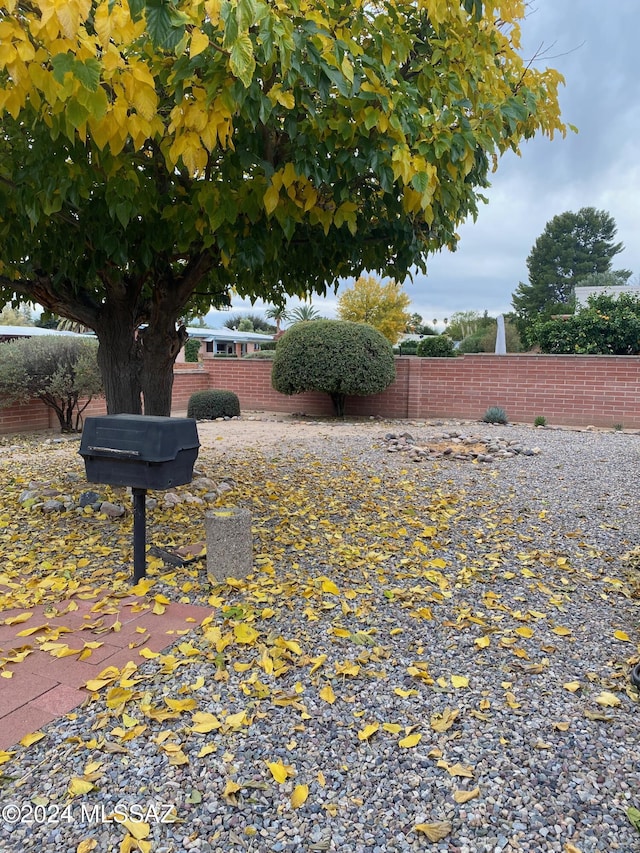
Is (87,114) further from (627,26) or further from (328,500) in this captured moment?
(627,26)

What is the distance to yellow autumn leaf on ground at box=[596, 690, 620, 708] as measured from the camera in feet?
6.91

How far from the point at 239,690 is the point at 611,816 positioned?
124 cm

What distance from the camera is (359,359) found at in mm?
11359

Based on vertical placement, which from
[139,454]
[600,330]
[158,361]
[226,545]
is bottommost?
[226,545]

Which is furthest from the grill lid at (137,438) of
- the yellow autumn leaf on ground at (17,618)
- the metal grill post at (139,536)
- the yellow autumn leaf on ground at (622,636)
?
the yellow autumn leaf on ground at (622,636)

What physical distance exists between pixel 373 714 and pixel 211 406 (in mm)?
10402

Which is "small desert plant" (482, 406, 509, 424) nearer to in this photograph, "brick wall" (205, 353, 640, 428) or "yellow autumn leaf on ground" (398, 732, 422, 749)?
"brick wall" (205, 353, 640, 428)

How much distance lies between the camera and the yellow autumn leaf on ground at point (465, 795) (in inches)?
64.3

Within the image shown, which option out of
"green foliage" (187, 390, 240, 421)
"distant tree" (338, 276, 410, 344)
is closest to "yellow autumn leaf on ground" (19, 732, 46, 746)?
"green foliage" (187, 390, 240, 421)

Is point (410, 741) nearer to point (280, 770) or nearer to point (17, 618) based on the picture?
point (280, 770)

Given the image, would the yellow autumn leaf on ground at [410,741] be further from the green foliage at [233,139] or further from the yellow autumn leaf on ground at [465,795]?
the green foliage at [233,139]

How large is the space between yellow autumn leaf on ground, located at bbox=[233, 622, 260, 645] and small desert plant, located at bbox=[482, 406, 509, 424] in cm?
957

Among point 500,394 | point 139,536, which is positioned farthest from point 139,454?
point 500,394

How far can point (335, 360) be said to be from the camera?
11305 millimetres
